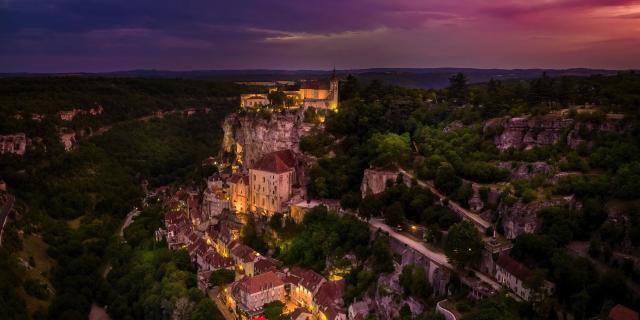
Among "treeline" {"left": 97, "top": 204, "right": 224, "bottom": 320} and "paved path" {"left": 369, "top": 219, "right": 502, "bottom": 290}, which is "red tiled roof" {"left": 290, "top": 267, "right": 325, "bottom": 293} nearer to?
"paved path" {"left": 369, "top": 219, "right": 502, "bottom": 290}

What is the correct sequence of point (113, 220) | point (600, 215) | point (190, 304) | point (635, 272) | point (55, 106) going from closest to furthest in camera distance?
point (635, 272)
point (600, 215)
point (190, 304)
point (113, 220)
point (55, 106)

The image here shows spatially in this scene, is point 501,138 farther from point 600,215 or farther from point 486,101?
point 600,215

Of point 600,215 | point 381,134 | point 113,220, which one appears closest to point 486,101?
point 381,134

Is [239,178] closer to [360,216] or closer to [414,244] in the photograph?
[360,216]

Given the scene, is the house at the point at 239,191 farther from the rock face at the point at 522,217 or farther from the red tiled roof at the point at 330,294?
the rock face at the point at 522,217

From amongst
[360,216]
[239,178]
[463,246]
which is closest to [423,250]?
[463,246]

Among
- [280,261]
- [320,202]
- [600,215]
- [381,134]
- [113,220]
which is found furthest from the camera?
[113,220]

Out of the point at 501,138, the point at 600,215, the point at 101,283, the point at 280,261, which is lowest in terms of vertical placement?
the point at 101,283
